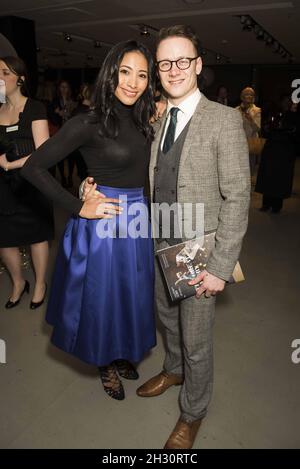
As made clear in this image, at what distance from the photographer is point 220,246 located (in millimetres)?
1189

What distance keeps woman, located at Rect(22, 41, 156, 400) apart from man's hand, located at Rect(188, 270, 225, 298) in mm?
287

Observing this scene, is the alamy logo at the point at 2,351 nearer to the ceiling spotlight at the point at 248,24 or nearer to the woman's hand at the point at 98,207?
the woman's hand at the point at 98,207

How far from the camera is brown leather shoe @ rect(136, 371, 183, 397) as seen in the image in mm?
1721

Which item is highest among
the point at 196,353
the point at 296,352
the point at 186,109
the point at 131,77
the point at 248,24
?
the point at 248,24

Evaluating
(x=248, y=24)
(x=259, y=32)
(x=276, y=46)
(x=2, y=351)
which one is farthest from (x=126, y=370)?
(x=276, y=46)

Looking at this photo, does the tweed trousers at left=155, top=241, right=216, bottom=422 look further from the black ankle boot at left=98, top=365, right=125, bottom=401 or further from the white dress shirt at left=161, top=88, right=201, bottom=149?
the white dress shirt at left=161, top=88, right=201, bottom=149

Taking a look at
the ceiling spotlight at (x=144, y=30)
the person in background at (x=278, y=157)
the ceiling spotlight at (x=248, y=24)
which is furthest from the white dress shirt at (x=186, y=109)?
the ceiling spotlight at (x=144, y=30)

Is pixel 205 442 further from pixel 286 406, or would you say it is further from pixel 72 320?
pixel 72 320

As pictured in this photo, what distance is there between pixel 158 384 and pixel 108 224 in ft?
2.90

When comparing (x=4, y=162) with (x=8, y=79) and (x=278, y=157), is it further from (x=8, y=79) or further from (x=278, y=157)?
(x=278, y=157)

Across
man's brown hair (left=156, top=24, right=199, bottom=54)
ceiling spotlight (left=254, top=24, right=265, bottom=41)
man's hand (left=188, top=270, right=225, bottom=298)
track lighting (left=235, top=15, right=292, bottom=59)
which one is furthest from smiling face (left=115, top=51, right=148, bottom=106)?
ceiling spotlight (left=254, top=24, right=265, bottom=41)

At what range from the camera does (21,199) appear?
2.21 m

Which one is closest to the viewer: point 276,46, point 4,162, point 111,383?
point 111,383

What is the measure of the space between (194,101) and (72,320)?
100 cm
